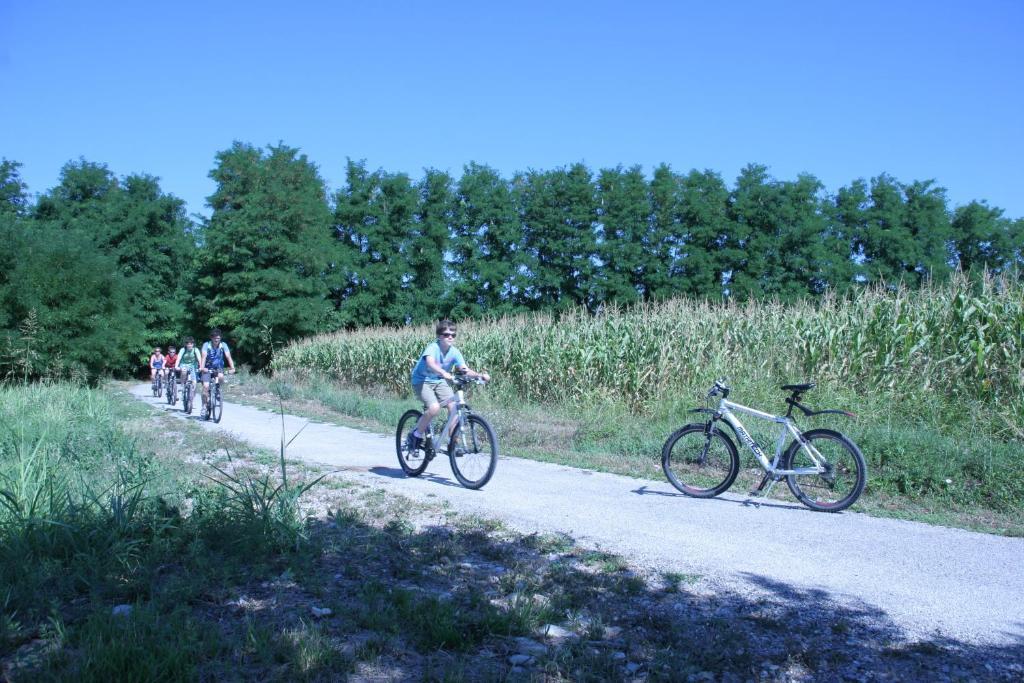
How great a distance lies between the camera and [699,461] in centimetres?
874

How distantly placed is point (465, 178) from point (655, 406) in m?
42.7

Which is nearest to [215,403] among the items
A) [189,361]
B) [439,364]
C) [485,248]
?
[189,361]

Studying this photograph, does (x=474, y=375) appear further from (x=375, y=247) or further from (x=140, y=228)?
(x=140, y=228)

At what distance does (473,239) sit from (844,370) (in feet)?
134

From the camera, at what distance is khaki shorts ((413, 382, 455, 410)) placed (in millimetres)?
9055

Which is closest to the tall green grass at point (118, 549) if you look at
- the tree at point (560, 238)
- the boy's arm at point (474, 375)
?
the boy's arm at point (474, 375)

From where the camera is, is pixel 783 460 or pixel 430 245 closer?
pixel 783 460

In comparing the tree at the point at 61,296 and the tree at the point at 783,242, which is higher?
the tree at the point at 783,242

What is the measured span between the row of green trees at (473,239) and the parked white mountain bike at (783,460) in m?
33.6

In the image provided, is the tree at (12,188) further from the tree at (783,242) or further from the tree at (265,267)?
the tree at (783,242)

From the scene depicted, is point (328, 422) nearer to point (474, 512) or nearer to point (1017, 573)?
point (474, 512)

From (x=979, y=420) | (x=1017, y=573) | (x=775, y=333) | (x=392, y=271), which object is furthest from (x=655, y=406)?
(x=392, y=271)

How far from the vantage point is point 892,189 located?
46.4 metres

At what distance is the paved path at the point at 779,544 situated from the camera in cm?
477
